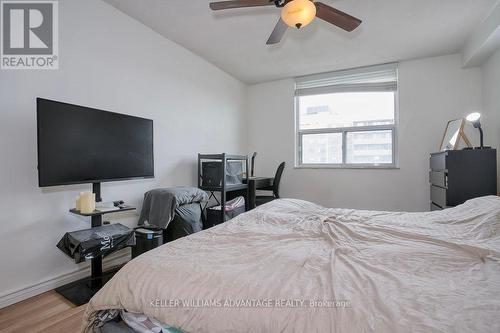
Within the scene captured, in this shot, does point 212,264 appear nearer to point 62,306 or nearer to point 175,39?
point 62,306

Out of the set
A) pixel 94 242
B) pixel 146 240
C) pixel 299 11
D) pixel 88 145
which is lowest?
pixel 146 240

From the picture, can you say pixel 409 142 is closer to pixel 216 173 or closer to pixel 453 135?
pixel 453 135

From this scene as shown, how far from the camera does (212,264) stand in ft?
3.33

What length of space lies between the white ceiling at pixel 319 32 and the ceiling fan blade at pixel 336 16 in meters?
0.58

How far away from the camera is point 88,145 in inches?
77.4

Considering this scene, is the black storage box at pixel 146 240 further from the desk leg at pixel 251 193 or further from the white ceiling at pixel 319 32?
the white ceiling at pixel 319 32

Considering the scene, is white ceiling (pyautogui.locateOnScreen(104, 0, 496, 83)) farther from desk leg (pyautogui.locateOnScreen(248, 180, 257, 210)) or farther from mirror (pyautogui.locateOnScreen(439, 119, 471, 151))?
desk leg (pyautogui.locateOnScreen(248, 180, 257, 210))

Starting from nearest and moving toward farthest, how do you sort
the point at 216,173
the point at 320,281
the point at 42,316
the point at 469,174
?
the point at 320,281
the point at 42,316
the point at 469,174
the point at 216,173

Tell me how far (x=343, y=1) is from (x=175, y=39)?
74.5 inches

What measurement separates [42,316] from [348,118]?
4109 mm

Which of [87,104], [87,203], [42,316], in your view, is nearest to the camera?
[42,316]

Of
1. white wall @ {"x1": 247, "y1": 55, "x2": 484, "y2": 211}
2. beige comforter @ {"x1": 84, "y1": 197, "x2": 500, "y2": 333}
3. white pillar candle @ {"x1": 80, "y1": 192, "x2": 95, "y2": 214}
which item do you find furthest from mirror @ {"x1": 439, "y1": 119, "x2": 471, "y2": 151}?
white pillar candle @ {"x1": 80, "y1": 192, "x2": 95, "y2": 214}

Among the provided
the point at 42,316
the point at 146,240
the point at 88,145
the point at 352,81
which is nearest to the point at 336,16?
the point at 88,145

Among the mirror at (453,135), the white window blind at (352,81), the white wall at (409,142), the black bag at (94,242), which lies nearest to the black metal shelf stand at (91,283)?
the black bag at (94,242)
